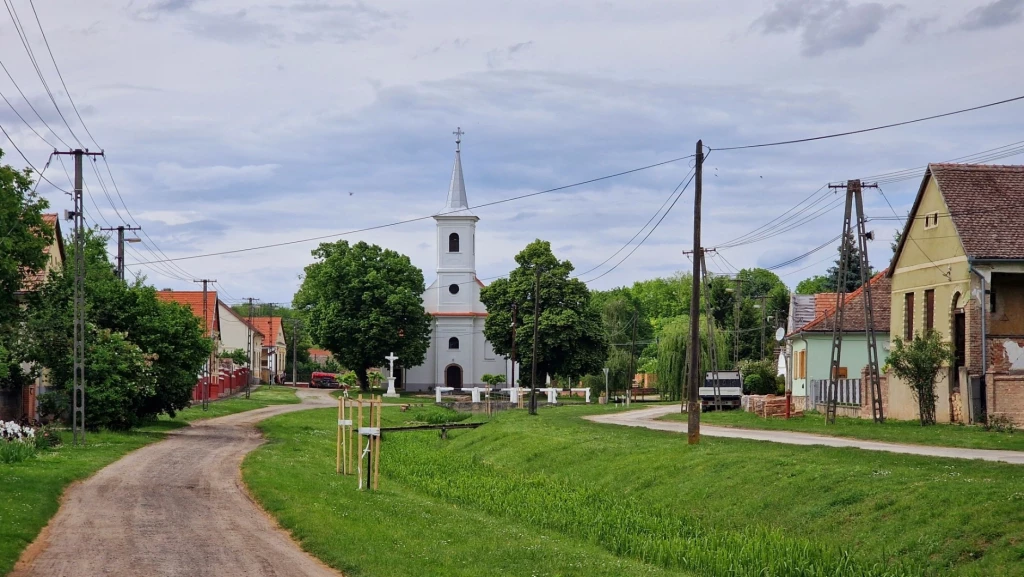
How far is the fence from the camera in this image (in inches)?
1836

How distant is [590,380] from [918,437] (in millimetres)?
56468

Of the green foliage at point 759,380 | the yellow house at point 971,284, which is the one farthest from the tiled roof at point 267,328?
the yellow house at point 971,284

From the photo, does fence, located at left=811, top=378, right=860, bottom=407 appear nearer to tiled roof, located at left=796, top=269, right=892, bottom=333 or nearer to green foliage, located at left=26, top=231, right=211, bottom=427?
tiled roof, located at left=796, top=269, right=892, bottom=333

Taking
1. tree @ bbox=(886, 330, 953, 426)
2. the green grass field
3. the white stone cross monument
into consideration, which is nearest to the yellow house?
tree @ bbox=(886, 330, 953, 426)

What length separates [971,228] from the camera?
37688 millimetres

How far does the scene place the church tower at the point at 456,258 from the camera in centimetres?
10044

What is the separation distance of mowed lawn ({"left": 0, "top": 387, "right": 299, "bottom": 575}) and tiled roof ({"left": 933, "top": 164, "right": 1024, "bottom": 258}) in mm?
27034

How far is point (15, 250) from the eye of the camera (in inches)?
1511

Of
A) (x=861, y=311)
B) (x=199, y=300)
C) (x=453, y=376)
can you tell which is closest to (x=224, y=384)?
(x=199, y=300)

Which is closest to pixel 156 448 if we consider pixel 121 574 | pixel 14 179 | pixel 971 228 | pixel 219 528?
pixel 14 179

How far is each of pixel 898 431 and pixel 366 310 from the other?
200 feet

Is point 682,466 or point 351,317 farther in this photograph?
point 351,317

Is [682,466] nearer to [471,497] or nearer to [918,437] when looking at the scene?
[471,497]

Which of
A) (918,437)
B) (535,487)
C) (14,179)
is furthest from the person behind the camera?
(14,179)
